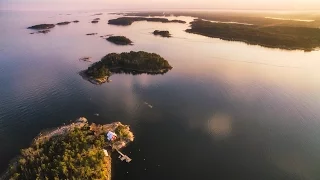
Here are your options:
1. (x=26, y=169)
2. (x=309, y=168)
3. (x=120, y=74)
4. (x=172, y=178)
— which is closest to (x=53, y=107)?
(x=26, y=169)

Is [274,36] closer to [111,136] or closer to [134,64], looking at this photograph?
[134,64]

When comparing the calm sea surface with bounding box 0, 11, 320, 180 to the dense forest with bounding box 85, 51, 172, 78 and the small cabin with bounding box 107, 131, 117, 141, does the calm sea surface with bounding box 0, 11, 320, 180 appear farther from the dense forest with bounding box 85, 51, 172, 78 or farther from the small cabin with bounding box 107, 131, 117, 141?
the dense forest with bounding box 85, 51, 172, 78

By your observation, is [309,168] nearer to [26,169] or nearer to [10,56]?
[26,169]

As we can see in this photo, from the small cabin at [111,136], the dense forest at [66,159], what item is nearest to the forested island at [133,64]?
the small cabin at [111,136]

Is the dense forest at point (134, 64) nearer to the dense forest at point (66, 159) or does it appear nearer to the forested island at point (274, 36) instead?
the dense forest at point (66, 159)

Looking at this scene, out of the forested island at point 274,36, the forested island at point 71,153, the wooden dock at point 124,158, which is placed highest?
the forested island at point 274,36

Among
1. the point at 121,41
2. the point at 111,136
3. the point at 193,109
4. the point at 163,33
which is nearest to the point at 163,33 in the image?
the point at 163,33
